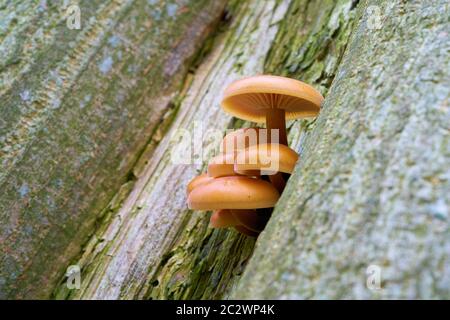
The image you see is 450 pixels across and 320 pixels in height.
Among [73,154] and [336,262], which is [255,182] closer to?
[336,262]

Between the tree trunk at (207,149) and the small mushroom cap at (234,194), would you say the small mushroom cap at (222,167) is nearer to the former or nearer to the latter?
the small mushroom cap at (234,194)

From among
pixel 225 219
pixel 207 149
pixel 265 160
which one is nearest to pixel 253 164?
pixel 265 160

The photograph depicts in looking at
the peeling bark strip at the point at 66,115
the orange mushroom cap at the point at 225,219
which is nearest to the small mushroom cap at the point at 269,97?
the orange mushroom cap at the point at 225,219

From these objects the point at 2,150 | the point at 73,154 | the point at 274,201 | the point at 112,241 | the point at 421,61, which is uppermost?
the point at 421,61

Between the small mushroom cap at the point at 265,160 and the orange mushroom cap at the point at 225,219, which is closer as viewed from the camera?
the small mushroom cap at the point at 265,160

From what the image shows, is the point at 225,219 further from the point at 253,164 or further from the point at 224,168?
the point at 253,164

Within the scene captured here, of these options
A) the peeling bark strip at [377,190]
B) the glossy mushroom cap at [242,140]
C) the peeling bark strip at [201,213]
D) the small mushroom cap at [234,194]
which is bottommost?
the peeling bark strip at [201,213]

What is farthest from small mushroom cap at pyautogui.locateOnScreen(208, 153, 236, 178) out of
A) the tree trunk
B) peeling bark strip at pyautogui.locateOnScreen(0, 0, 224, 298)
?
peeling bark strip at pyautogui.locateOnScreen(0, 0, 224, 298)
